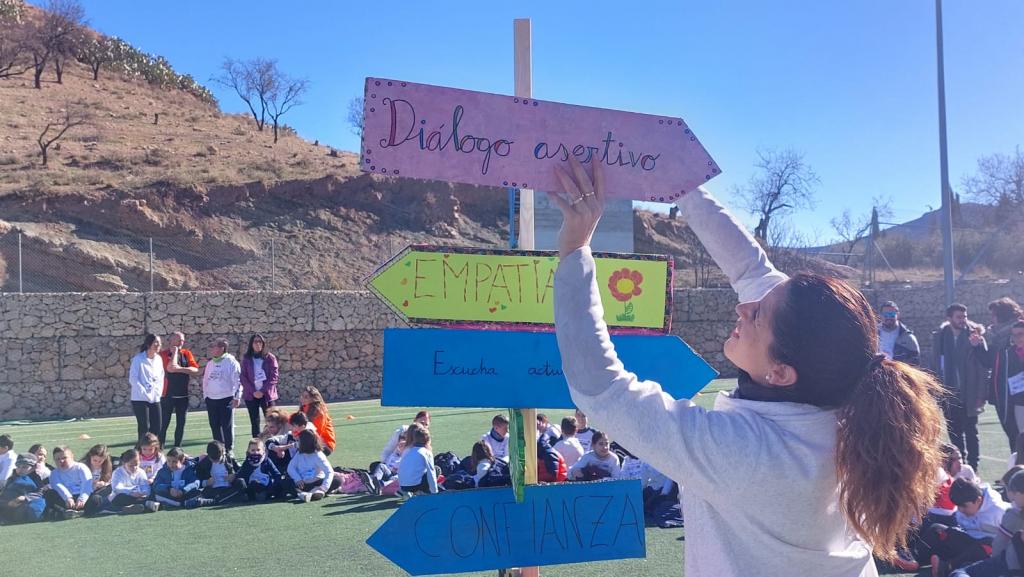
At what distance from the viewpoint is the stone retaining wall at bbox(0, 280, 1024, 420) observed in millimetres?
17234

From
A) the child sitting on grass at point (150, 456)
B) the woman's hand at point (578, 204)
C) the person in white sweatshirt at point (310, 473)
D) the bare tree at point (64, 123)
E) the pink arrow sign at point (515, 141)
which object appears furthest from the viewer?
the bare tree at point (64, 123)

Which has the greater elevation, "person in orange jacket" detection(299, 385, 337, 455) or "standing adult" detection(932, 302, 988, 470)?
"standing adult" detection(932, 302, 988, 470)

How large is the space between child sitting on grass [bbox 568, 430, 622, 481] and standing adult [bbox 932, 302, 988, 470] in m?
3.60

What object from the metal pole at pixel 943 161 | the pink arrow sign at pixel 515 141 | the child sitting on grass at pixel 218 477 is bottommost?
the child sitting on grass at pixel 218 477

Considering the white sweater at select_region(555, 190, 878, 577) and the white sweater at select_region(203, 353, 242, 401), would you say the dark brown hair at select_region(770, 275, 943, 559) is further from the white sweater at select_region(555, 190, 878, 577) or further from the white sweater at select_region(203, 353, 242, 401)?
the white sweater at select_region(203, 353, 242, 401)

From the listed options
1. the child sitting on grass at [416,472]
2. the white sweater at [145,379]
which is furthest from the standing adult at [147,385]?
the child sitting on grass at [416,472]

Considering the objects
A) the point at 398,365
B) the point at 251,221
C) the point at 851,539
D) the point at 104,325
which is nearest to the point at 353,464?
the point at 398,365

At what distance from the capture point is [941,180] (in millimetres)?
16281

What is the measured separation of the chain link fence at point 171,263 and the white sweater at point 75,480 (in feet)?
39.5

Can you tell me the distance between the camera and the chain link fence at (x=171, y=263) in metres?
21.7

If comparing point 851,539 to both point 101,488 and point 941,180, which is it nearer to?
point 101,488

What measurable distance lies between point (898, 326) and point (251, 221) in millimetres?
23080

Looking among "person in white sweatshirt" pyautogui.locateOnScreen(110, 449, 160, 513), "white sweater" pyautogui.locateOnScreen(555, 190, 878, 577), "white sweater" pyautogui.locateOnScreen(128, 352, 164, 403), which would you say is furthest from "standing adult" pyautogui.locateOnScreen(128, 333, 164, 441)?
"white sweater" pyautogui.locateOnScreen(555, 190, 878, 577)

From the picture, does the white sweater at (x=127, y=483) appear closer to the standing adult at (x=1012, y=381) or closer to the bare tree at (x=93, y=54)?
the standing adult at (x=1012, y=381)
